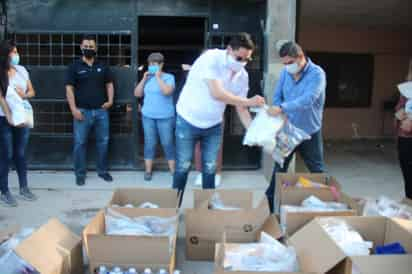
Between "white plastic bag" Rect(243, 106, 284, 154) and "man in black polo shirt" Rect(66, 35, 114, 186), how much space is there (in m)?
2.17

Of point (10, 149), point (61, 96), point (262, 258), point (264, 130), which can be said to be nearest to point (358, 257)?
point (262, 258)

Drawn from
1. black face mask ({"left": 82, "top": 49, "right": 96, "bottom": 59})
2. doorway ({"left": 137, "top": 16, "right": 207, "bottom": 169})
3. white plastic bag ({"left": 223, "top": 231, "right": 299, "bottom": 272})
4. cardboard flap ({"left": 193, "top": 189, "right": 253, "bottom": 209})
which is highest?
doorway ({"left": 137, "top": 16, "right": 207, "bottom": 169})

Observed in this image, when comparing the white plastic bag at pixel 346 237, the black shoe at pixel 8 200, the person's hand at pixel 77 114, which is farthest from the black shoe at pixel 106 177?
the white plastic bag at pixel 346 237

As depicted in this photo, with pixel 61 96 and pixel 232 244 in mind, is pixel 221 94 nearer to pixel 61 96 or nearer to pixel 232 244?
pixel 232 244

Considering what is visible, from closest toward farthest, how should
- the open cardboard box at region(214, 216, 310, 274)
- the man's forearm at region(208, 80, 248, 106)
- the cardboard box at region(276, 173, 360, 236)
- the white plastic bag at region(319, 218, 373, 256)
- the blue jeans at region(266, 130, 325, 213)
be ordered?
the open cardboard box at region(214, 216, 310, 274), the white plastic bag at region(319, 218, 373, 256), the cardboard box at region(276, 173, 360, 236), the man's forearm at region(208, 80, 248, 106), the blue jeans at region(266, 130, 325, 213)

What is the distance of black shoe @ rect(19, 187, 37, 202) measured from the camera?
440 centimetres

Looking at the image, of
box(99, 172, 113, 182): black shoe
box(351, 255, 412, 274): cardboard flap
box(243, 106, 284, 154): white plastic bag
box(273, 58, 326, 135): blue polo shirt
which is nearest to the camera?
box(351, 255, 412, 274): cardboard flap

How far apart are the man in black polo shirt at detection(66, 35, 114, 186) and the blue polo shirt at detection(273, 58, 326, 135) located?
6.82ft

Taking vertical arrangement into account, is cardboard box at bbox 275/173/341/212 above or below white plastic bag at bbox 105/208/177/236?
above

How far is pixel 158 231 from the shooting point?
2887 millimetres

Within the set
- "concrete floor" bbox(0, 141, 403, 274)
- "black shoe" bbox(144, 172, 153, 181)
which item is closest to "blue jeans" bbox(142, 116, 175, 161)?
"black shoe" bbox(144, 172, 153, 181)

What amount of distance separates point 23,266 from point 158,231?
83 cm

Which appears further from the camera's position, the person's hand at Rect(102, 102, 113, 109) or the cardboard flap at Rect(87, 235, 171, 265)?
the person's hand at Rect(102, 102, 113, 109)

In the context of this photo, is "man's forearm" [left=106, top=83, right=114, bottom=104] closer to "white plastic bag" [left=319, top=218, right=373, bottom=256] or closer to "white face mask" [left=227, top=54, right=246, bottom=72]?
"white face mask" [left=227, top=54, right=246, bottom=72]
